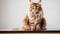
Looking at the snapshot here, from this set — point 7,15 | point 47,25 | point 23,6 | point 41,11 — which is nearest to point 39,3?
point 41,11

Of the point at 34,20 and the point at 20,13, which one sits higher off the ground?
the point at 20,13

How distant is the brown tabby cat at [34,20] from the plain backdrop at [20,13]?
0.06 metres

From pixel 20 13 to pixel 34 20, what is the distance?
0.25 meters

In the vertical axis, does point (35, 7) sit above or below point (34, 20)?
above

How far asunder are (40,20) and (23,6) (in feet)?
1.16

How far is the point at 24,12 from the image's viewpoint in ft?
5.04

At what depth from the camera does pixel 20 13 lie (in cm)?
154

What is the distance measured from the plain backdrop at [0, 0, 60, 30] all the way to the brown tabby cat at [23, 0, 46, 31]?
6 cm

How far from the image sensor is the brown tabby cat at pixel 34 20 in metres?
1.51

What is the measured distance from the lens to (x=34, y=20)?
1.52 m

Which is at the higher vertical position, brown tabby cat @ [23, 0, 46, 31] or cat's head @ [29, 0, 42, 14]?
cat's head @ [29, 0, 42, 14]

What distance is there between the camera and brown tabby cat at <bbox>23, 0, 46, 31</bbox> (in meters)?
1.51

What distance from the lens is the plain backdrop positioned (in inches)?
59.4

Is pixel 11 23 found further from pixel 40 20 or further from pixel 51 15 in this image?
pixel 51 15
